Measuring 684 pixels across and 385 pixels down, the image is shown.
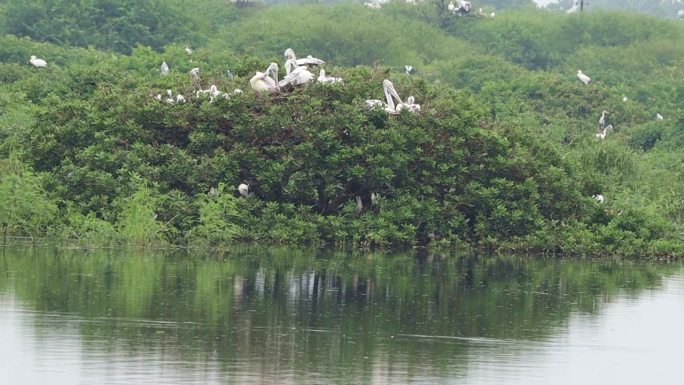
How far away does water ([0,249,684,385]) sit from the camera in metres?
13.2

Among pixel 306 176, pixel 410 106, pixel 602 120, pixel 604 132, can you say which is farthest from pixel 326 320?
pixel 602 120

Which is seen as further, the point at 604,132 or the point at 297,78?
the point at 604,132

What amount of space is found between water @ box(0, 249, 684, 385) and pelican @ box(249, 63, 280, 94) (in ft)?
9.79

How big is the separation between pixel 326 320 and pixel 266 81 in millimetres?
8571

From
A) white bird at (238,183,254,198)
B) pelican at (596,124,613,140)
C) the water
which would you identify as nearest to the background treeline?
white bird at (238,183,254,198)

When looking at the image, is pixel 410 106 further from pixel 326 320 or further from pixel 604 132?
pixel 604 132

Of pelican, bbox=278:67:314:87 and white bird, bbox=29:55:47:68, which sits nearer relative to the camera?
pelican, bbox=278:67:314:87

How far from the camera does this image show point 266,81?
24.1 metres

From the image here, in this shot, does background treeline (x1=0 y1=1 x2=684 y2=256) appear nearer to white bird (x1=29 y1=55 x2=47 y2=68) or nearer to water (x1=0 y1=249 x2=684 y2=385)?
water (x1=0 y1=249 x2=684 y2=385)

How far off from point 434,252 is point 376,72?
10.9 ft

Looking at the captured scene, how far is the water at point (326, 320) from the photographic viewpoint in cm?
1323

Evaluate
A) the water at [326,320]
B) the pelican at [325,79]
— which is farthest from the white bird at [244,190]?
the pelican at [325,79]

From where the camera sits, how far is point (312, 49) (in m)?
51.1

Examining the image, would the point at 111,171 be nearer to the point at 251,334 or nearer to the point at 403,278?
the point at 403,278
